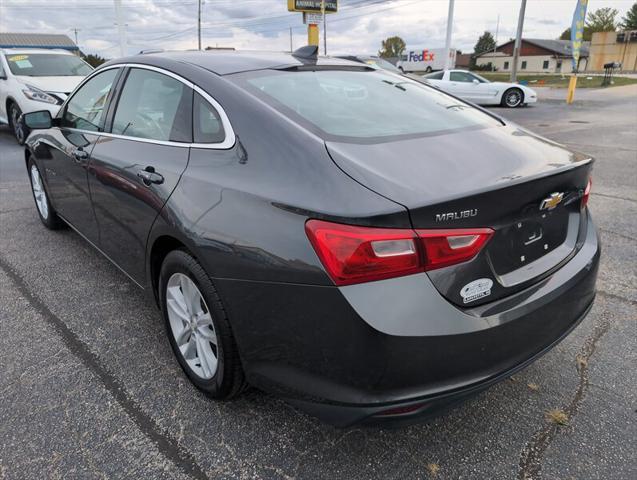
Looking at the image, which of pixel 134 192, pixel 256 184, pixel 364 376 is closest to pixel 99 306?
pixel 134 192

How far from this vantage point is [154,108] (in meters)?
2.73

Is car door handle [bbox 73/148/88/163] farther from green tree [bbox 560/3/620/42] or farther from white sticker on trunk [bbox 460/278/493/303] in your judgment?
green tree [bbox 560/3/620/42]

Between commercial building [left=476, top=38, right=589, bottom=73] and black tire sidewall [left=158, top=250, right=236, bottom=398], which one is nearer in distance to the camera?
black tire sidewall [left=158, top=250, right=236, bottom=398]

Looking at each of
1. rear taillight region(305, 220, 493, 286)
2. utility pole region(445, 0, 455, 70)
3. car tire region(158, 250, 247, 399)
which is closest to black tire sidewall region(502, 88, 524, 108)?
utility pole region(445, 0, 455, 70)

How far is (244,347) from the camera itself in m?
1.97

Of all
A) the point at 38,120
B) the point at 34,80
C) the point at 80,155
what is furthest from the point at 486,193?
the point at 34,80

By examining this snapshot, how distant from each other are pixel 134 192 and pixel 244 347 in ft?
3.68

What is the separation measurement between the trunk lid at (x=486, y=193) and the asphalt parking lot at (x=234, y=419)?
2.38 ft

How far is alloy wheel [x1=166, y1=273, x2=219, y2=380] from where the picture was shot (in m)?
2.26

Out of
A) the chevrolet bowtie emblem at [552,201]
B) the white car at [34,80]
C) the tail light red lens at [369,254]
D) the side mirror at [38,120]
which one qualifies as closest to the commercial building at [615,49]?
the white car at [34,80]

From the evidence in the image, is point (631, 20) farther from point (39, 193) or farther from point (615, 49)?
point (39, 193)

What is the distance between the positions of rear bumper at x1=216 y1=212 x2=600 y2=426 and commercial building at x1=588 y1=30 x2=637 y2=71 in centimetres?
8687

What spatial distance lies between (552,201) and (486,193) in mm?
448

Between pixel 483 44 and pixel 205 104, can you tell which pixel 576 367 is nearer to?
pixel 205 104
